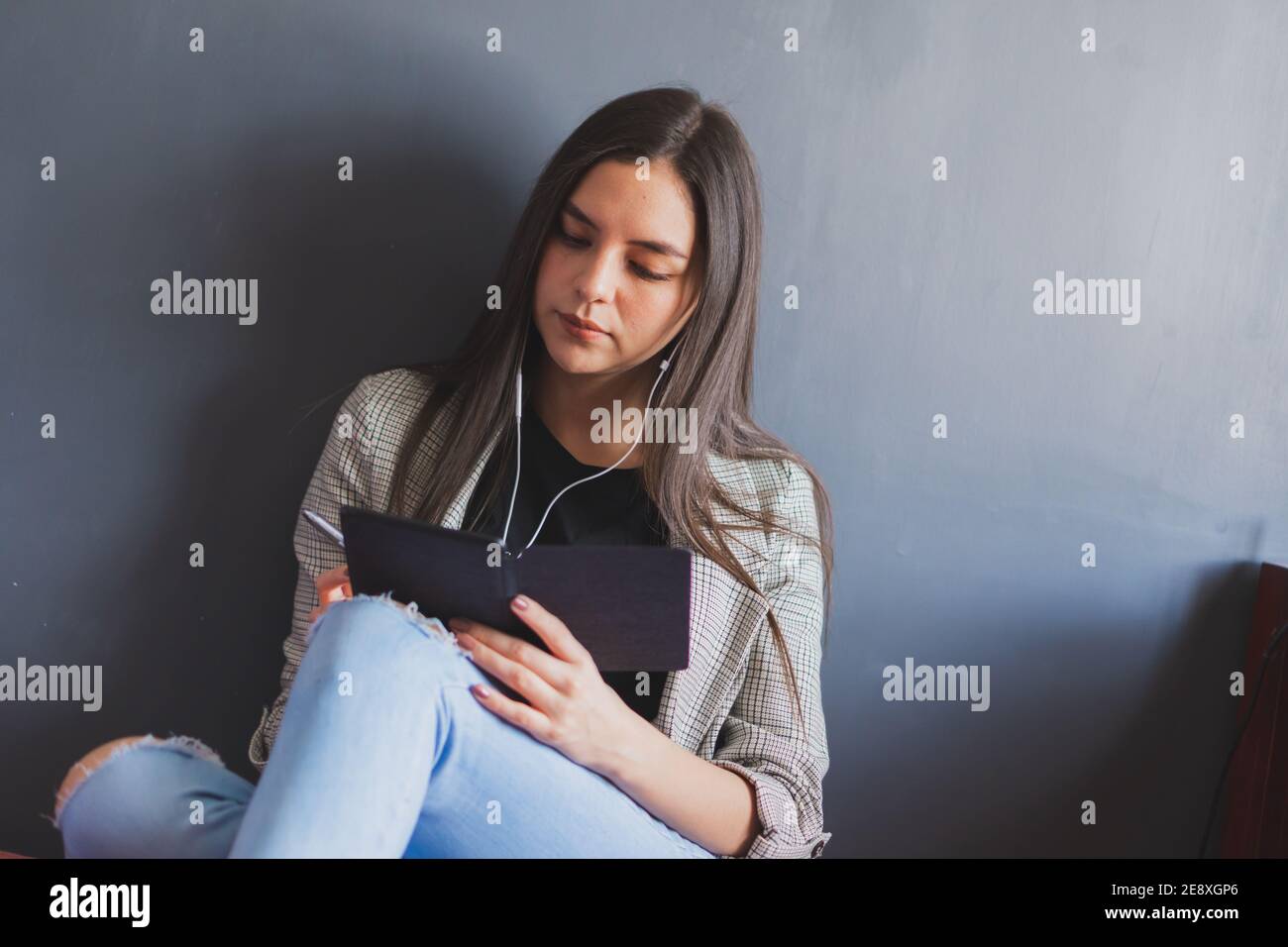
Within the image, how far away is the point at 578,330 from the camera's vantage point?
45.0 inches

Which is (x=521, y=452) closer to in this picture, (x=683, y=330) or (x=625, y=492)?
(x=625, y=492)

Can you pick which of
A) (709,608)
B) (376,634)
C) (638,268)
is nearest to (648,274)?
(638,268)

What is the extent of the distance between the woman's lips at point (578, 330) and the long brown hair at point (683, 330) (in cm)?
7

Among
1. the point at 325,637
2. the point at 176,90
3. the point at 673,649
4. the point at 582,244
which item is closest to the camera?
the point at 325,637

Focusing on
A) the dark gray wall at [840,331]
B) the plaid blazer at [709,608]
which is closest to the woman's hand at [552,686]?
the plaid blazer at [709,608]

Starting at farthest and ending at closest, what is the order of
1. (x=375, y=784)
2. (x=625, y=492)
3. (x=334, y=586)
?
(x=625, y=492) → (x=334, y=586) → (x=375, y=784)

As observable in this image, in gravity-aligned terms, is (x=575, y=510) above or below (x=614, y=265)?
below

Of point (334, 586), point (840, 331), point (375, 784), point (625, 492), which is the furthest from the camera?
point (840, 331)

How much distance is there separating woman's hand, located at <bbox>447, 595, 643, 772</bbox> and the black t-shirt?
0.23 metres

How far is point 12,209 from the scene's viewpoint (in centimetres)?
126

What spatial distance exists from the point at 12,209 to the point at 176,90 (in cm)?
23

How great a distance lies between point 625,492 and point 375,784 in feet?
1.68
